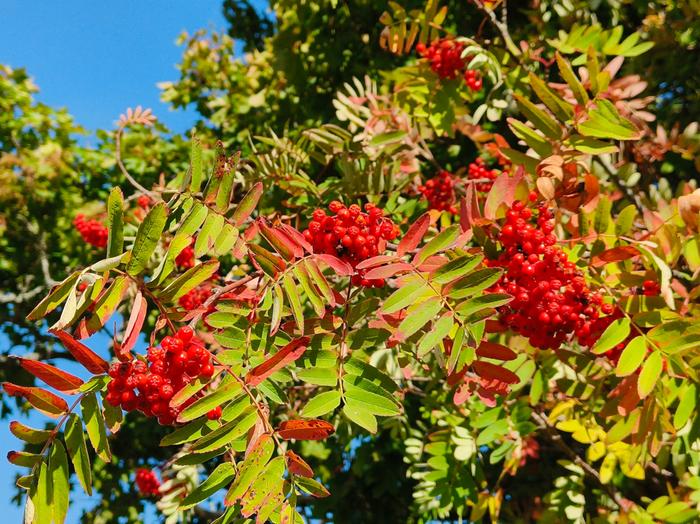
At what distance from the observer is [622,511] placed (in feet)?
8.85

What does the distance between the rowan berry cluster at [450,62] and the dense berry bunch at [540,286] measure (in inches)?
53.8

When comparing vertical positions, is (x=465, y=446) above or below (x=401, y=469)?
above

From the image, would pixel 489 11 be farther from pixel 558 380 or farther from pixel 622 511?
pixel 622 511

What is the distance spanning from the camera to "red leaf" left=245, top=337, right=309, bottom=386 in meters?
1.29

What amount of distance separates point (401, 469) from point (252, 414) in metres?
2.90

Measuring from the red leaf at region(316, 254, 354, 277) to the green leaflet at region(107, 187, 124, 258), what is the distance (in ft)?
1.48

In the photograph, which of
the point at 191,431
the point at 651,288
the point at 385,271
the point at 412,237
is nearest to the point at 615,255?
the point at 651,288

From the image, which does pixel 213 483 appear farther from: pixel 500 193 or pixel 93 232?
pixel 93 232

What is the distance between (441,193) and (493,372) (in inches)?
53.4

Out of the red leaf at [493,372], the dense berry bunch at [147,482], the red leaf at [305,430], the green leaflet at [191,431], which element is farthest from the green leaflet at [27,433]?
the dense berry bunch at [147,482]

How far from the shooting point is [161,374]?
1305 mm

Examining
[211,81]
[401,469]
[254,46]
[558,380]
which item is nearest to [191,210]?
[558,380]

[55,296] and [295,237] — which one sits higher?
[55,296]

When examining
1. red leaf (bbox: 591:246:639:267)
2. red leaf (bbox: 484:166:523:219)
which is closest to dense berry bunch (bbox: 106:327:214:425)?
red leaf (bbox: 484:166:523:219)
